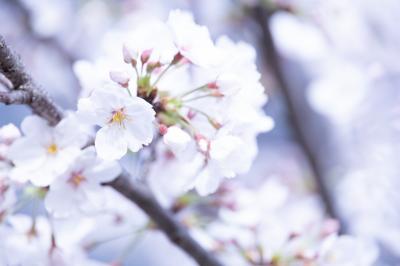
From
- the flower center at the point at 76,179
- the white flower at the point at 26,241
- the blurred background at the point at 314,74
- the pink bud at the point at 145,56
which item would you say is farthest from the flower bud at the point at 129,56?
the blurred background at the point at 314,74

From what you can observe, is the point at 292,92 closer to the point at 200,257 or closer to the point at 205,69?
the point at 200,257

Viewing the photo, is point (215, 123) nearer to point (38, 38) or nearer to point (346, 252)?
point (346, 252)

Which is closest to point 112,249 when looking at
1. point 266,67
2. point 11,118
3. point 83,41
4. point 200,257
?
point 200,257

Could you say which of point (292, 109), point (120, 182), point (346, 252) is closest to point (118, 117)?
point (120, 182)

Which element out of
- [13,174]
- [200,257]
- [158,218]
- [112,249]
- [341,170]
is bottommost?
[341,170]

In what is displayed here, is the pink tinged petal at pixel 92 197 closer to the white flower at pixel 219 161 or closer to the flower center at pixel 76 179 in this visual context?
the flower center at pixel 76 179

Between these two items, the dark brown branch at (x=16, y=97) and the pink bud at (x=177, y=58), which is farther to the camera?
the pink bud at (x=177, y=58)
